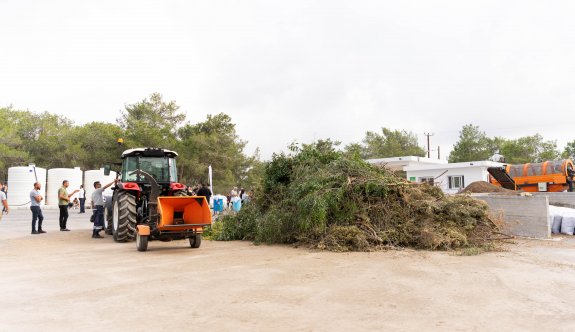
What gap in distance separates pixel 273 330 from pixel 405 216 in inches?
276

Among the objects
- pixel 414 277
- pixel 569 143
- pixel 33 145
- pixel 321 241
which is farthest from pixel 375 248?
pixel 569 143

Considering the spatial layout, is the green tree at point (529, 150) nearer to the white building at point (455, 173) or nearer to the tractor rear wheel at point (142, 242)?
the white building at point (455, 173)

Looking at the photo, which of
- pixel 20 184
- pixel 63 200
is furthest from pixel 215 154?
pixel 63 200

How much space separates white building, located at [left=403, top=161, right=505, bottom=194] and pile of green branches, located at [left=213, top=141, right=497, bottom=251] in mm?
19699

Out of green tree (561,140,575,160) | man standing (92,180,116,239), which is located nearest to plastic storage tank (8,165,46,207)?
man standing (92,180,116,239)

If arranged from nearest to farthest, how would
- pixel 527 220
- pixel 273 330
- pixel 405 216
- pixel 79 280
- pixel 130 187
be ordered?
pixel 273 330
pixel 79 280
pixel 405 216
pixel 130 187
pixel 527 220

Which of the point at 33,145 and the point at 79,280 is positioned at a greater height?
the point at 33,145

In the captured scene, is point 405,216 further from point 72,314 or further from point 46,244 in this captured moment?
point 46,244

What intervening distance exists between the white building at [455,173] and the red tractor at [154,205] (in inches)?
871

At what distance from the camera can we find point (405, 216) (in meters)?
10.9

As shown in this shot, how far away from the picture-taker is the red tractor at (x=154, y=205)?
10.3 metres

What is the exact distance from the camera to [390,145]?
63.6 meters

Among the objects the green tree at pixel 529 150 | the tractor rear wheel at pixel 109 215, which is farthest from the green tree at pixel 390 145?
the tractor rear wheel at pixel 109 215

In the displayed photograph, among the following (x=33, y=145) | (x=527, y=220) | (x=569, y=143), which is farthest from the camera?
(x=569, y=143)
